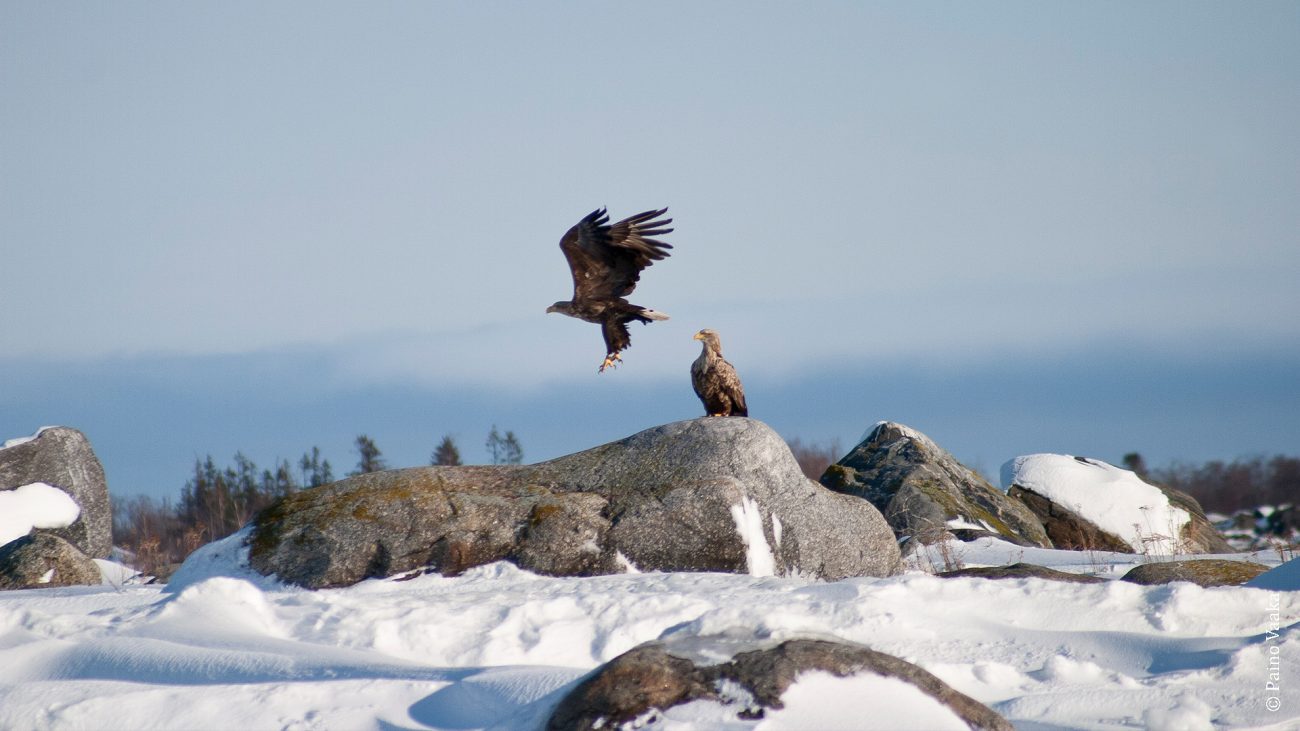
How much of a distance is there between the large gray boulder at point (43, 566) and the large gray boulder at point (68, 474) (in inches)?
181

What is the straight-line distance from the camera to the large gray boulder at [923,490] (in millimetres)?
12844

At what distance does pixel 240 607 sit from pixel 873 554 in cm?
469

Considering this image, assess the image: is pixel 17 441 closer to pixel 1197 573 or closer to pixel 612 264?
pixel 612 264

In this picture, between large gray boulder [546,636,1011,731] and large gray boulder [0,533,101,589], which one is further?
large gray boulder [0,533,101,589]

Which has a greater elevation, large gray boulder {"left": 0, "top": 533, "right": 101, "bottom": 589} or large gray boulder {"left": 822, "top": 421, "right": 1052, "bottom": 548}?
large gray boulder {"left": 0, "top": 533, "right": 101, "bottom": 589}

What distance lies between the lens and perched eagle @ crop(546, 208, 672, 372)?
10508 mm

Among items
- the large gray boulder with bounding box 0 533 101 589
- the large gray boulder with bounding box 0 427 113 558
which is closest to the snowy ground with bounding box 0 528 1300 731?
the large gray boulder with bounding box 0 533 101 589

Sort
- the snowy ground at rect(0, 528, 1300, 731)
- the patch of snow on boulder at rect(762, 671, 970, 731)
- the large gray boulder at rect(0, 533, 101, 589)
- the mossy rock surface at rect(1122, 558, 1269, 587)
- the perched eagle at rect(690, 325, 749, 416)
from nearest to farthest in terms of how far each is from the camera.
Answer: the patch of snow on boulder at rect(762, 671, 970, 731), the snowy ground at rect(0, 528, 1300, 731), the mossy rock surface at rect(1122, 558, 1269, 587), the perched eagle at rect(690, 325, 749, 416), the large gray boulder at rect(0, 533, 101, 589)

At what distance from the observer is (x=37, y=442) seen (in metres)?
16.7

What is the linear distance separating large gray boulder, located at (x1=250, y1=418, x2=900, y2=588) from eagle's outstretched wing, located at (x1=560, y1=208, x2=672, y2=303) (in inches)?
71.5

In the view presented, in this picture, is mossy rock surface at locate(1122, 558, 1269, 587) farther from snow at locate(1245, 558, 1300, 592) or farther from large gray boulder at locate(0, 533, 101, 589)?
large gray boulder at locate(0, 533, 101, 589)

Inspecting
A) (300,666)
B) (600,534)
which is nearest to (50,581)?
(600,534)

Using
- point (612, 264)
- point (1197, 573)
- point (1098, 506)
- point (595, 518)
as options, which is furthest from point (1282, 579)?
point (1098, 506)

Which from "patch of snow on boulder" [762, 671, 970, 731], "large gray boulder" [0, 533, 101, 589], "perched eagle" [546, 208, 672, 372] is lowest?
"patch of snow on boulder" [762, 671, 970, 731]
